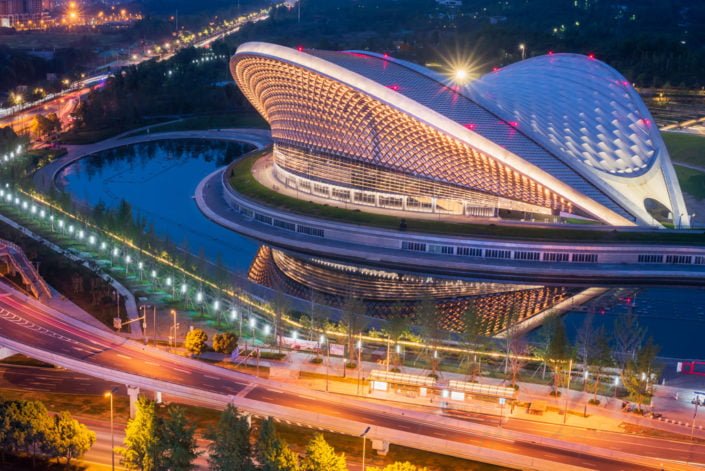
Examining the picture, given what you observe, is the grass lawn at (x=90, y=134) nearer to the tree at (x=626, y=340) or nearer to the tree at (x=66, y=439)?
the tree at (x=626, y=340)

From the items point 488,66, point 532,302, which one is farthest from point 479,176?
point 488,66

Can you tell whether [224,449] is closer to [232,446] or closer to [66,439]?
[232,446]

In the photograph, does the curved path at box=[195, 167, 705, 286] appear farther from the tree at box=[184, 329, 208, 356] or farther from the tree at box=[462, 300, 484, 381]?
the tree at box=[184, 329, 208, 356]

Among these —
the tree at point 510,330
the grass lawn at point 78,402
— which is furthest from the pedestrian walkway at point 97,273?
the tree at point 510,330

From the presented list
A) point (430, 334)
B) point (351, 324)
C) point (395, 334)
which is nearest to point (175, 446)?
point (351, 324)

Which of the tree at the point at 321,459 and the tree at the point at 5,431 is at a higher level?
the tree at the point at 321,459

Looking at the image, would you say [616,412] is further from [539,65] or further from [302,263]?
[539,65]

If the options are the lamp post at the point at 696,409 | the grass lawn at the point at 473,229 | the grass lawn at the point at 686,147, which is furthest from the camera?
the grass lawn at the point at 686,147
